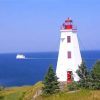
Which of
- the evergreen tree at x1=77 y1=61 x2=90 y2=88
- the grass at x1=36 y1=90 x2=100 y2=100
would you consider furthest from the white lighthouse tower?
the grass at x1=36 y1=90 x2=100 y2=100

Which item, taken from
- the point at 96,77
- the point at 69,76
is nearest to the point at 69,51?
the point at 69,76

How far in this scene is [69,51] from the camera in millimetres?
43000

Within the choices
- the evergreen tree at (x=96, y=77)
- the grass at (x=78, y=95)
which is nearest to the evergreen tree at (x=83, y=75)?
the evergreen tree at (x=96, y=77)

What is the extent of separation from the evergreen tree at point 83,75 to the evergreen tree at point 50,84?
108 inches

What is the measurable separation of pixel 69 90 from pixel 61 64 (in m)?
3.78

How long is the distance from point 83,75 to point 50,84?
3831mm

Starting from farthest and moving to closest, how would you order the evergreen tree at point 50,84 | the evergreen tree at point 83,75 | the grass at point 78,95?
the evergreen tree at point 83,75
the evergreen tree at point 50,84
the grass at point 78,95

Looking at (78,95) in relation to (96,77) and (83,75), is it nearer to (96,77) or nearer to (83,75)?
(96,77)

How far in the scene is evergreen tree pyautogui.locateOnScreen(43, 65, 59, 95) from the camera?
132 feet

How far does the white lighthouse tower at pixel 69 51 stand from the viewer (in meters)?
43.0

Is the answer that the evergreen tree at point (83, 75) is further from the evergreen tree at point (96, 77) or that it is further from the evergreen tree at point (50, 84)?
the evergreen tree at point (50, 84)

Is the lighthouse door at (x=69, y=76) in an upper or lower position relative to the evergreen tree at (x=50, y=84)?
upper

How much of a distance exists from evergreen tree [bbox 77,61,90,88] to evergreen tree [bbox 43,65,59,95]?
2.73 meters

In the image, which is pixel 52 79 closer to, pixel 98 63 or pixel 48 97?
pixel 48 97
